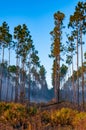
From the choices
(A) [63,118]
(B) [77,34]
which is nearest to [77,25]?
(B) [77,34]

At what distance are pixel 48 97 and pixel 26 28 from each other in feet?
285

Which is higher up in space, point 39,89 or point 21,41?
point 21,41

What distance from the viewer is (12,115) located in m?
12.7

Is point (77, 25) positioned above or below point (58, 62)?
above

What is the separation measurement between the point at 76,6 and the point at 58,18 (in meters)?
8.35

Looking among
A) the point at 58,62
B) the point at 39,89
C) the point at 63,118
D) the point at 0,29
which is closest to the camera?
the point at 63,118

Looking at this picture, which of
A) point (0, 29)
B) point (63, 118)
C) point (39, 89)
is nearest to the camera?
point (63, 118)

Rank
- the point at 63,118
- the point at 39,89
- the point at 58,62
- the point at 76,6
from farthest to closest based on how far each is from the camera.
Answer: the point at 39,89
the point at 58,62
the point at 76,6
the point at 63,118

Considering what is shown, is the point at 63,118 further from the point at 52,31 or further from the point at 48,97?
the point at 48,97

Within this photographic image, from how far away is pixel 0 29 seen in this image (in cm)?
5166

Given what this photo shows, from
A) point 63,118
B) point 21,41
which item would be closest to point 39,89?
point 21,41

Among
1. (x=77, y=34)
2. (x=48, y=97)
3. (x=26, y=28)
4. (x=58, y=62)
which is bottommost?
(x=48, y=97)

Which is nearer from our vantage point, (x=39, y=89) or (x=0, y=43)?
(x=0, y=43)

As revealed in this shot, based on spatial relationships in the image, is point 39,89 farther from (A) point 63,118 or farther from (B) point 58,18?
(A) point 63,118
